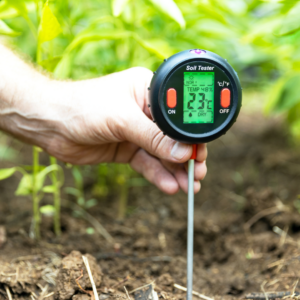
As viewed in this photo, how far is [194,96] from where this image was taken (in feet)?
2.69

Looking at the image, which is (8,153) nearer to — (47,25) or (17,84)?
(17,84)

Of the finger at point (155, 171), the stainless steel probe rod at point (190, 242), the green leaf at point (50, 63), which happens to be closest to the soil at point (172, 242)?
the stainless steel probe rod at point (190, 242)

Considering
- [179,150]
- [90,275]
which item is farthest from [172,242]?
[179,150]

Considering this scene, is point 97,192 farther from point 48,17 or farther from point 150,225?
point 48,17

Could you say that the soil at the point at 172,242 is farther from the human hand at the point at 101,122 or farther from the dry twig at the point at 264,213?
the human hand at the point at 101,122

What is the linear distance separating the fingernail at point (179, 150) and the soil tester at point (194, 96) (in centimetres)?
4

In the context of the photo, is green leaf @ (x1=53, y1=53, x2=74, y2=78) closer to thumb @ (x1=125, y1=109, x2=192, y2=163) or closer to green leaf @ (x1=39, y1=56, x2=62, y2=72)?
green leaf @ (x1=39, y1=56, x2=62, y2=72)

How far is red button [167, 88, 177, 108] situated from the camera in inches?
31.6

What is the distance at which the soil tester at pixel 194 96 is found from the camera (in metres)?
0.80

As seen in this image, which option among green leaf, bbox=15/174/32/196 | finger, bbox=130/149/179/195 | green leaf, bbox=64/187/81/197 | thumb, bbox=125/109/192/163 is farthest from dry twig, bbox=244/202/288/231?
green leaf, bbox=15/174/32/196

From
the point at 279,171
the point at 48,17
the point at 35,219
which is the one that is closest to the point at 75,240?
the point at 35,219

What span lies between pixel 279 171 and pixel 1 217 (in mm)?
1497

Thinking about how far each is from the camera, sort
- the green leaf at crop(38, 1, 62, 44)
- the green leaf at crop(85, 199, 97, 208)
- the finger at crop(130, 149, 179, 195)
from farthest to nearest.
A: 1. the green leaf at crop(85, 199, 97, 208)
2. the finger at crop(130, 149, 179, 195)
3. the green leaf at crop(38, 1, 62, 44)

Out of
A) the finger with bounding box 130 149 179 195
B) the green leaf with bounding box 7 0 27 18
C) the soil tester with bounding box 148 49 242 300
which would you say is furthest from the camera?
the finger with bounding box 130 149 179 195
